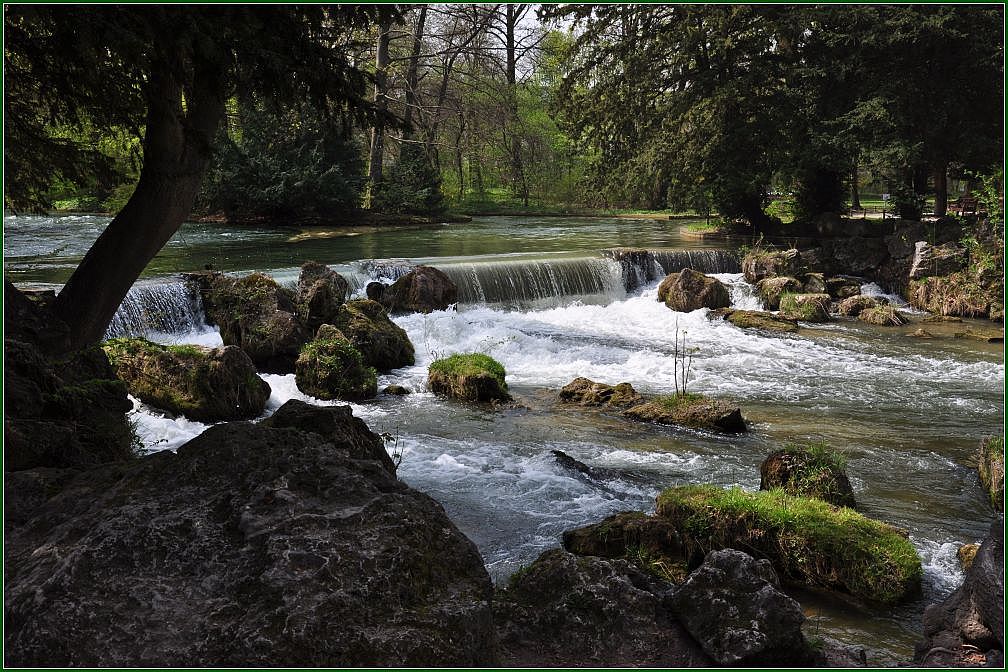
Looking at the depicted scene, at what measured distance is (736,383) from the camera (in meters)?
12.1

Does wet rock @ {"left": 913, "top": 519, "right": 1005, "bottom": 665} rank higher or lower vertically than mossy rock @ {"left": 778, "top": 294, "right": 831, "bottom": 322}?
lower

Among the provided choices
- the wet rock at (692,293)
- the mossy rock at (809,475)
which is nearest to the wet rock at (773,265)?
the wet rock at (692,293)

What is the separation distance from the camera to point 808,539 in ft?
19.1

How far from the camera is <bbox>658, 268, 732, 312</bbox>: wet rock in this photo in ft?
58.5

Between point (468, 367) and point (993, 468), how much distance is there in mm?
6625

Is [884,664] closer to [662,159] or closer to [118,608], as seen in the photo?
[118,608]

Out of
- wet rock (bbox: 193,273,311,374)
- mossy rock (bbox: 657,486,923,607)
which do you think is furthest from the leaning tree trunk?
wet rock (bbox: 193,273,311,374)

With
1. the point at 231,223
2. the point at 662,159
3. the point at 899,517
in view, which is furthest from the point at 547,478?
the point at 231,223

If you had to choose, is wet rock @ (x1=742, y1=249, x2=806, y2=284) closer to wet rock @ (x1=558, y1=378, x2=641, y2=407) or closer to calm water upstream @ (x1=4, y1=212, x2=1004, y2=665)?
calm water upstream @ (x1=4, y1=212, x2=1004, y2=665)

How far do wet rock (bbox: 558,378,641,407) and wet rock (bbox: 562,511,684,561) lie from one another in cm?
487

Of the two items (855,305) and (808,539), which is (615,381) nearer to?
(808,539)

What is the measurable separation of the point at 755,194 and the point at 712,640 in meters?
22.1

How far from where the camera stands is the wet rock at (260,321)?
40.2 feet

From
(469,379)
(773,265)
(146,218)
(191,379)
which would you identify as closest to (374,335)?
(469,379)
